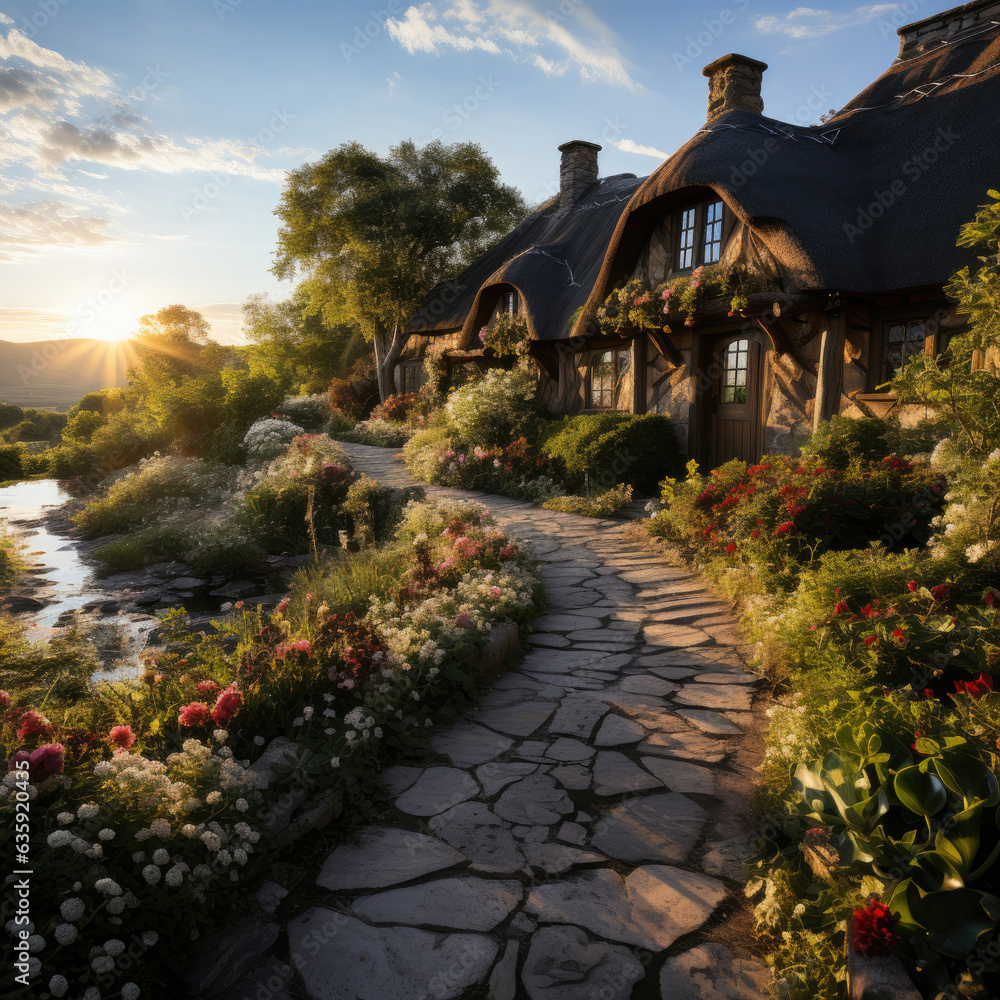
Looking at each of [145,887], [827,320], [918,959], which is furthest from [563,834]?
[827,320]

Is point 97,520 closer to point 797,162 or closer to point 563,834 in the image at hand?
point 563,834

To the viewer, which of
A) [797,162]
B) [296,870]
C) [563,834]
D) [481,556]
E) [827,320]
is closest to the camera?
[296,870]

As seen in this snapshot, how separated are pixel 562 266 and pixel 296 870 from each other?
44.3 ft

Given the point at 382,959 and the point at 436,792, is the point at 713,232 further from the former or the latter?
the point at 382,959

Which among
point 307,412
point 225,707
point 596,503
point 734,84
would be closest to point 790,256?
point 596,503

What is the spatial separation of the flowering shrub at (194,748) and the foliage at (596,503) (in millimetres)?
3960

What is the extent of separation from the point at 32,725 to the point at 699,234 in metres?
10.7

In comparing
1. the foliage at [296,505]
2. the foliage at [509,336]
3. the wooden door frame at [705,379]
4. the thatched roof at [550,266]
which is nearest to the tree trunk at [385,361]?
the thatched roof at [550,266]

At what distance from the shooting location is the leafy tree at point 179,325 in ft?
115

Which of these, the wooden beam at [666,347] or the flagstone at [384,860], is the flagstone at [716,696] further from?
the wooden beam at [666,347]

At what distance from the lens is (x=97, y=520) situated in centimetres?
1203

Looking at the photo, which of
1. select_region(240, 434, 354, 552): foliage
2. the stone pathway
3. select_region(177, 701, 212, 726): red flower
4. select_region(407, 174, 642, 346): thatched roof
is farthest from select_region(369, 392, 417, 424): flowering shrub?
select_region(177, 701, 212, 726): red flower

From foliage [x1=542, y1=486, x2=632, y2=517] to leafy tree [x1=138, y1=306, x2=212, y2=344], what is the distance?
32719mm

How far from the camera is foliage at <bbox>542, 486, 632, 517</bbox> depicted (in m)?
8.85
